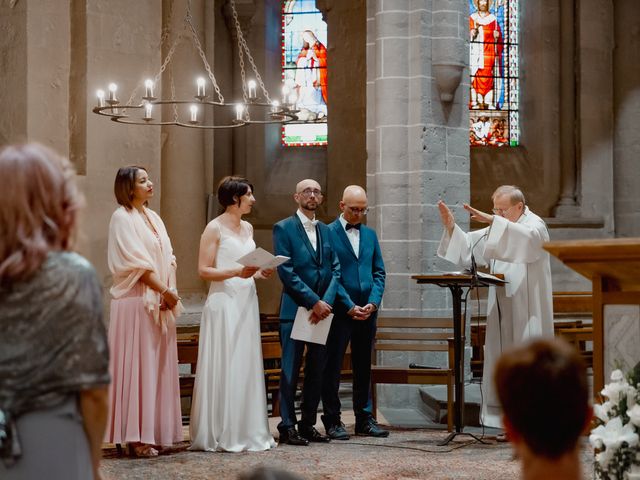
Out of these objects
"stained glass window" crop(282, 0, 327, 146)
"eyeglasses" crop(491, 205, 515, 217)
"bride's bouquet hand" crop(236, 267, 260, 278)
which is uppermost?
"stained glass window" crop(282, 0, 327, 146)

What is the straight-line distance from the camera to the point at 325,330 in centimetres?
744

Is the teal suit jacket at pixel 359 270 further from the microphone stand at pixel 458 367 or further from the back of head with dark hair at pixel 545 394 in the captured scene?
the back of head with dark hair at pixel 545 394

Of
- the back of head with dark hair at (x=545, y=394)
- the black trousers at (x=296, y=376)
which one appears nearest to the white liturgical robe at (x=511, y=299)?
the black trousers at (x=296, y=376)

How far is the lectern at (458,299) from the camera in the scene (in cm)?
706

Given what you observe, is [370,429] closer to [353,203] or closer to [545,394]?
[353,203]

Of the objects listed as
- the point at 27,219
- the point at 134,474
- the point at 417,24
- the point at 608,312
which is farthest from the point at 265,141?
the point at 27,219

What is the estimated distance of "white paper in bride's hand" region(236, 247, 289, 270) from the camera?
6.76m

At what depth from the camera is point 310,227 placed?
301 inches

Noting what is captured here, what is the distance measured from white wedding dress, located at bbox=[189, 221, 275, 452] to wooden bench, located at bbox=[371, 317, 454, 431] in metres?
1.45

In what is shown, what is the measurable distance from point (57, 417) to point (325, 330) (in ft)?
16.3

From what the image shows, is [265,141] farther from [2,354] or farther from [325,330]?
[2,354]

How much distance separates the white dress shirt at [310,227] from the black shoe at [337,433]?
1280 mm

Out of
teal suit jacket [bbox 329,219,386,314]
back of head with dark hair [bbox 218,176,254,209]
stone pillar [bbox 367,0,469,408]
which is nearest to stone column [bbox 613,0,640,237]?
stone pillar [bbox 367,0,469,408]

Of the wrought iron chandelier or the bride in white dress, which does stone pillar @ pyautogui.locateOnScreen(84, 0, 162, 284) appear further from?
the bride in white dress
